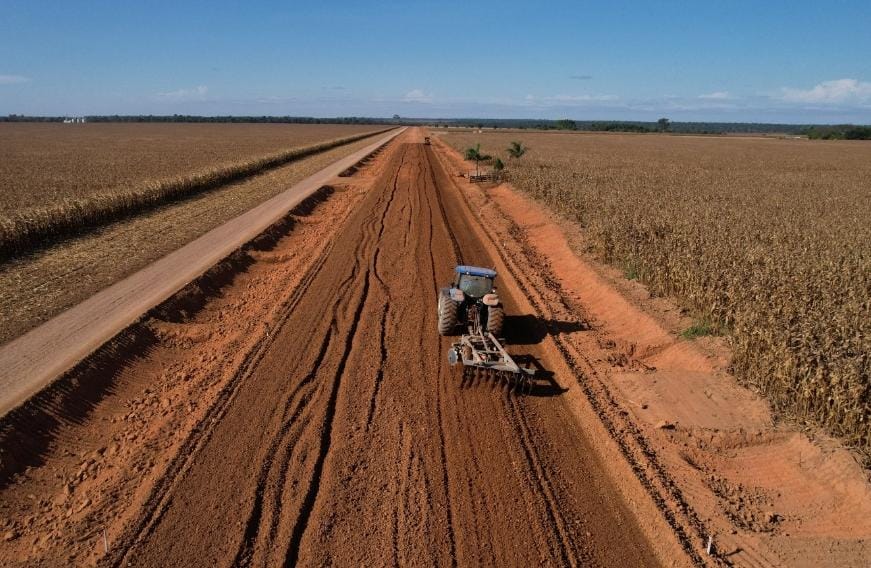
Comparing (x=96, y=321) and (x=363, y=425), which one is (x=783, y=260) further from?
(x=96, y=321)

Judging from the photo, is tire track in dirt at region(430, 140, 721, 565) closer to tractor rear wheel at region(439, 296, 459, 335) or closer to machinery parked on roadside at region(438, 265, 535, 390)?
machinery parked on roadside at region(438, 265, 535, 390)

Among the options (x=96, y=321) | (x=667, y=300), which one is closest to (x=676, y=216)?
(x=667, y=300)

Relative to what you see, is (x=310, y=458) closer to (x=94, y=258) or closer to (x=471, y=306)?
(x=471, y=306)

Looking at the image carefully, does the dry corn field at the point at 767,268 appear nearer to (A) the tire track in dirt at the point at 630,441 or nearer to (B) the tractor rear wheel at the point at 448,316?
(A) the tire track in dirt at the point at 630,441

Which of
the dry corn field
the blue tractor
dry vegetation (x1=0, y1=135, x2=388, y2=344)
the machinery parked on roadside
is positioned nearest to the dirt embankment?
the dry corn field

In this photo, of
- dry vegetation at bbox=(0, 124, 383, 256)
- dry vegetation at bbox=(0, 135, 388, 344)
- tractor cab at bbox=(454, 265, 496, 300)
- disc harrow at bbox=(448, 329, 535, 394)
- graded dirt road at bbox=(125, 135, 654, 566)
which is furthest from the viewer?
dry vegetation at bbox=(0, 124, 383, 256)

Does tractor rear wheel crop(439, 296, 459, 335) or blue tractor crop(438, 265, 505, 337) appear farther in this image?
tractor rear wheel crop(439, 296, 459, 335)

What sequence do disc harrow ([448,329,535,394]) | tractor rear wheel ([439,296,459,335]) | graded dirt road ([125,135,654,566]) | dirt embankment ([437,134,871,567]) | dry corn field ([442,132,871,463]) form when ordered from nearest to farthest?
graded dirt road ([125,135,654,566]) → dirt embankment ([437,134,871,567]) → dry corn field ([442,132,871,463]) → disc harrow ([448,329,535,394]) → tractor rear wheel ([439,296,459,335])

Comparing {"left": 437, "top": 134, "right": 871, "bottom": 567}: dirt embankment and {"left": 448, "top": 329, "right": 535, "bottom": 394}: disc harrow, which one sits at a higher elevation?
{"left": 448, "top": 329, "right": 535, "bottom": 394}: disc harrow

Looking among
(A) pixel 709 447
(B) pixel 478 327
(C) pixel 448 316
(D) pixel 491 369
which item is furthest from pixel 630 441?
(C) pixel 448 316
